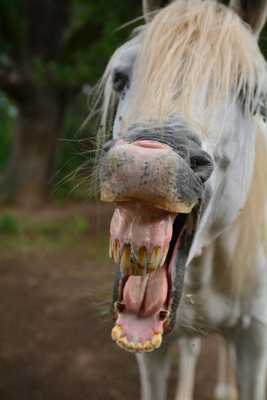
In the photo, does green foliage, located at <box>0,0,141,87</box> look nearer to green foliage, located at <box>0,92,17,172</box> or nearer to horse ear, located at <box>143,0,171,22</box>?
green foliage, located at <box>0,92,17,172</box>

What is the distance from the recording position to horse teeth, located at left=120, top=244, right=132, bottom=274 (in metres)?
1.17

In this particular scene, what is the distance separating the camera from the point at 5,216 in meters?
6.61

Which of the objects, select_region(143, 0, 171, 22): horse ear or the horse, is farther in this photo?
select_region(143, 0, 171, 22): horse ear

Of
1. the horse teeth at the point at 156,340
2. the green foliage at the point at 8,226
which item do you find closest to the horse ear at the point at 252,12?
the horse teeth at the point at 156,340

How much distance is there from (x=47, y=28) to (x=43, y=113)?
4.16 ft

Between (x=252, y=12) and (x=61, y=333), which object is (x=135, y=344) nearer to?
(x=252, y=12)

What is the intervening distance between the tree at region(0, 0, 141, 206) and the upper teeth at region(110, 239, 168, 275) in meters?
6.04

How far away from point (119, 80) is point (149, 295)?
2.14 feet

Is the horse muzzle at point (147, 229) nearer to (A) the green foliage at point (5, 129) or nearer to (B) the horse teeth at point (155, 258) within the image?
(B) the horse teeth at point (155, 258)

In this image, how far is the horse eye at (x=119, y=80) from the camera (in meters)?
1.54

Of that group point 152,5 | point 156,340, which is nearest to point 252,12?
point 152,5

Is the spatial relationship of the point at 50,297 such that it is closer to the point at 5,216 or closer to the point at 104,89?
the point at 5,216

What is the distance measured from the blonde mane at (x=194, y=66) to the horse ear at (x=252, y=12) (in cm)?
9

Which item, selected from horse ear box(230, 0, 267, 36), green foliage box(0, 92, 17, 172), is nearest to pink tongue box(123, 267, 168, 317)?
horse ear box(230, 0, 267, 36)
